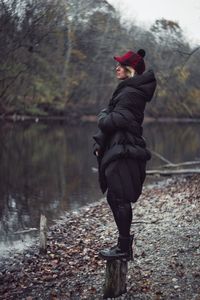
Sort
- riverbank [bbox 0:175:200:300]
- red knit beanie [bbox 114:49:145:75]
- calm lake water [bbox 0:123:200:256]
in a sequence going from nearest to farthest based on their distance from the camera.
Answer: red knit beanie [bbox 114:49:145:75], riverbank [bbox 0:175:200:300], calm lake water [bbox 0:123:200:256]

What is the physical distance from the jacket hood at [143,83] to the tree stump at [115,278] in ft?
7.82

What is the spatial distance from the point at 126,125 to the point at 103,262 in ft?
11.9

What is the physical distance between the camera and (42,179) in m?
22.2

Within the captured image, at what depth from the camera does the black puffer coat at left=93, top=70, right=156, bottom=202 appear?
5770 millimetres

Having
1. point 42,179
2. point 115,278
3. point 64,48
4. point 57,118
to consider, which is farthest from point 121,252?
point 57,118

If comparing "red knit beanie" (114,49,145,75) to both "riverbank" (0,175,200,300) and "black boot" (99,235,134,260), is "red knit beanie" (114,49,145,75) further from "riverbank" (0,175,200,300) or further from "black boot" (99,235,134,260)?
"riverbank" (0,175,200,300)

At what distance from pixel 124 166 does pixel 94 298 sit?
213cm

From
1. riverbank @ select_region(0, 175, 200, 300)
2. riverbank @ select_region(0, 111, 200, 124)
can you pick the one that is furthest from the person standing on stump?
riverbank @ select_region(0, 111, 200, 124)

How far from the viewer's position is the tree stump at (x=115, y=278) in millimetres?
5988

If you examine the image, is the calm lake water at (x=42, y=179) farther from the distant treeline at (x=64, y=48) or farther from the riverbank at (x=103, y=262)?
the distant treeline at (x=64, y=48)

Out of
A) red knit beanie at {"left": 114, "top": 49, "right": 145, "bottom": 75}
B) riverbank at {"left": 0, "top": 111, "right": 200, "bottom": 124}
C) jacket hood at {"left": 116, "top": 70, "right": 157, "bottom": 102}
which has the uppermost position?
red knit beanie at {"left": 114, "top": 49, "right": 145, "bottom": 75}

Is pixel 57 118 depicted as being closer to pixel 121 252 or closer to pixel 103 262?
pixel 103 262

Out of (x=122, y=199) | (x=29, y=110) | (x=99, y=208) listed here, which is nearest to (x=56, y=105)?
(x=29, y=110)

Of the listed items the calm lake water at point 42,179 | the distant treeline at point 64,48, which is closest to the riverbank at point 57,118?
the distant treeline at point 64,48
